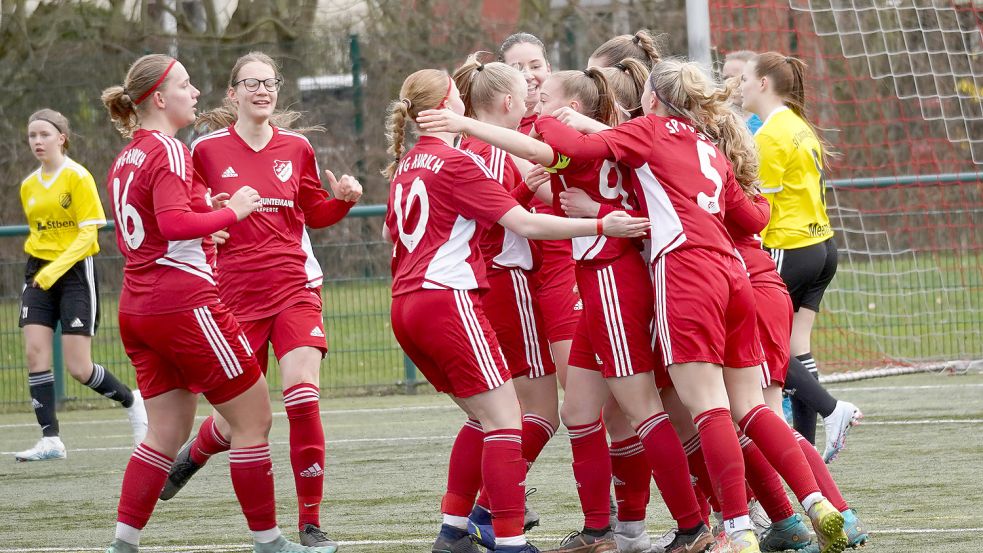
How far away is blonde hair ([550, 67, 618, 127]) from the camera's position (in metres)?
5.15

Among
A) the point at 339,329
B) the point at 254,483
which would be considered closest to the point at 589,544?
the point at 254,483

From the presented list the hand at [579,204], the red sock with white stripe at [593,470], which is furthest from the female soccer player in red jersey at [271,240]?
the hand at [579,204]

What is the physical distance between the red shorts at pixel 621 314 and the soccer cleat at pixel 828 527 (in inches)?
28.6

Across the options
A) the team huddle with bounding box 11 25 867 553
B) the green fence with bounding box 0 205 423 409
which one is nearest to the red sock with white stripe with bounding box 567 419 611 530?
the team huddle with bounding box 11 25 867 553

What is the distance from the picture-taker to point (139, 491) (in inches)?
199

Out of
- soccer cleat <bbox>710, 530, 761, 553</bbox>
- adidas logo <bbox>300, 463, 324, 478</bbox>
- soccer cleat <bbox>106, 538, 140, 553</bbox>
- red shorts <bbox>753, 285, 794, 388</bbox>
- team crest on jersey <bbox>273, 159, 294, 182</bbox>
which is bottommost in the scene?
soccer cleat <bbox>710, 530, 761, 553</bbox>

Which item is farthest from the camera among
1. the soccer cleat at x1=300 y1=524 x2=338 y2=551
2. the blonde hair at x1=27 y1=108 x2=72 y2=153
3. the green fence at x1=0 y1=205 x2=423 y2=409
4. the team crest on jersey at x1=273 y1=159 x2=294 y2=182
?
the green fence at x1=0 y1=205 x2=423 y2=409

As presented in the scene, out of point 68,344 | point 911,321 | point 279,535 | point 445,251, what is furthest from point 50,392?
point 911,321

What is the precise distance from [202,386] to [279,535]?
632 millimetres

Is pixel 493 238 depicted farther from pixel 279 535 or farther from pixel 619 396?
pixel 279 535

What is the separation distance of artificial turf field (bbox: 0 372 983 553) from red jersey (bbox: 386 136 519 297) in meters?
1.13

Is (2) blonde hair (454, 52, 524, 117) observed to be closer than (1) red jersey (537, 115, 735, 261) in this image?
No

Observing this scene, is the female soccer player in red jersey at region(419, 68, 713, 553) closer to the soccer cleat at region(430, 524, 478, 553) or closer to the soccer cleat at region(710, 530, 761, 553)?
the soccer cleat at region(710, 530, 761, 553)

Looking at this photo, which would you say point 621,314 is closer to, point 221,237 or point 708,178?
point 708,178
